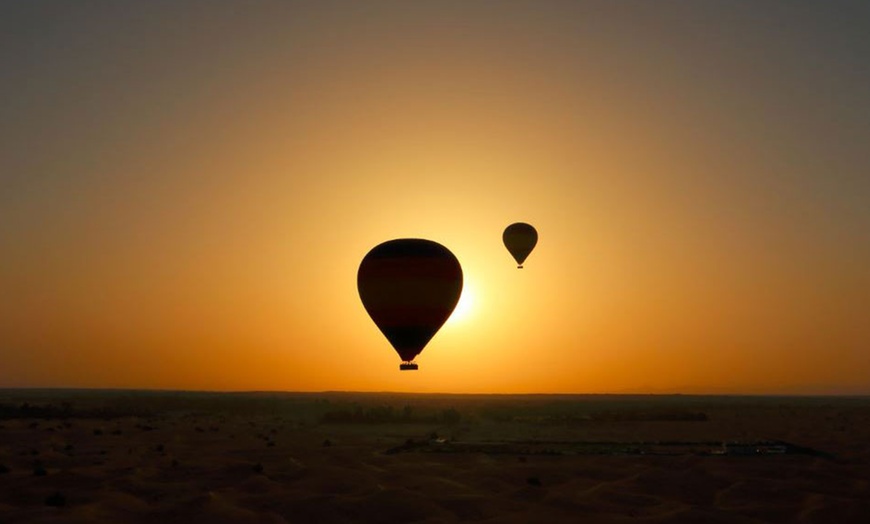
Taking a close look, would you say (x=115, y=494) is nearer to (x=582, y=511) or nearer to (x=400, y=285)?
(x=400, y=285)

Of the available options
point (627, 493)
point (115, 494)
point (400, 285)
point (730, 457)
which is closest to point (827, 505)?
point (627, 493)

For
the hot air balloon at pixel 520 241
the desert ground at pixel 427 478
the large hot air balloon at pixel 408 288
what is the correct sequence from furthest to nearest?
the hot air balloon at pixel 520 241 → the large hot air balloon at pixel 408 288 → the desert ground at pixel 427 478

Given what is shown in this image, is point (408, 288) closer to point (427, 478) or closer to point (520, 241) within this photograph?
point (427, 478)

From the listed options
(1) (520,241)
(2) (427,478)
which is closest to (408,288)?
(2) (427,478)

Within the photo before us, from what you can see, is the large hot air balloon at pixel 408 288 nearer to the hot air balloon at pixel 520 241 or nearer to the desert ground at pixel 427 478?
the desert ground at pixel 427 478

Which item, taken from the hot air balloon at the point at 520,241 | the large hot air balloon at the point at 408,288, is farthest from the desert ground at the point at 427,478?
the hot air balloon at the point at 520,241

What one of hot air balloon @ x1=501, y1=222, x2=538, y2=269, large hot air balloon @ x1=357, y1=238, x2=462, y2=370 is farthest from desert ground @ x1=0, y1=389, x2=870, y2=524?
hot air balloon @ x1=501, y1=222, x2=538, y2=269
